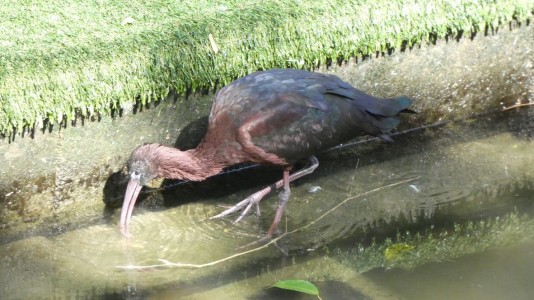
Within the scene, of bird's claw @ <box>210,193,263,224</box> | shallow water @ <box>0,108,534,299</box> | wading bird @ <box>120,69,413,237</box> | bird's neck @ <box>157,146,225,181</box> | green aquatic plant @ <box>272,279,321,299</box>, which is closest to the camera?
green aquatic plant @ <box>272,279,321,299</box>

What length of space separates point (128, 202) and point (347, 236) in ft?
4.42

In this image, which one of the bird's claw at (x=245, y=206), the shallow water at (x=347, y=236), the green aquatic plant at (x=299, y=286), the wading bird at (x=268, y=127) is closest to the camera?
the green aquatic plant at (x=299, y=286)

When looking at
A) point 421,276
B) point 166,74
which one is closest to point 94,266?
point 166,74

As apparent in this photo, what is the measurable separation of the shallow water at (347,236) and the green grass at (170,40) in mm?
730

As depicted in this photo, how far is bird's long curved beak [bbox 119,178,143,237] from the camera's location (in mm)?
5426

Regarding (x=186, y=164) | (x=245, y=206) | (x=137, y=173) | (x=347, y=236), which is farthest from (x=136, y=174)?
(x=347, y=236)

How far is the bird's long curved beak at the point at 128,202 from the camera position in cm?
543

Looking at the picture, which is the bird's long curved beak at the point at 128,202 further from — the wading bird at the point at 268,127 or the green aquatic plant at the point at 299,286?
the green aquatic plant at the point at 299,286

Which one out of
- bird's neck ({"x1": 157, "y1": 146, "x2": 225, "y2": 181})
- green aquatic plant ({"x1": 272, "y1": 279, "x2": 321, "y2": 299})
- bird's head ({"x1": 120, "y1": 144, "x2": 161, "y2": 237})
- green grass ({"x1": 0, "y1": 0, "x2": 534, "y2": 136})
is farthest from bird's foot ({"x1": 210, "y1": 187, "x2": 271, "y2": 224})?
green aquatic plant ({"x1": 272, "y1": 279, "x2": 321, "y2": 299})

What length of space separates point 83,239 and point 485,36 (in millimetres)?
3169

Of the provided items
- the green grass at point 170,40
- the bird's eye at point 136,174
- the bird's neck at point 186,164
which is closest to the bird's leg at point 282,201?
the bird's neck at point 186,164

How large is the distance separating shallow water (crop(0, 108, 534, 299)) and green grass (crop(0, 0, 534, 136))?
0.73 meters

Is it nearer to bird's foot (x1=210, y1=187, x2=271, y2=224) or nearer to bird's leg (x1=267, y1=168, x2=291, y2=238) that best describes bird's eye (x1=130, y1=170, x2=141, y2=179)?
bird's foot (x1=210, y1=187, x2=271, y2=224)

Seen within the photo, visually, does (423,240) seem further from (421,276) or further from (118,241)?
(118,241)
